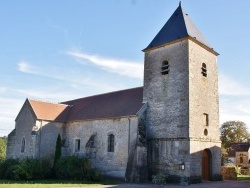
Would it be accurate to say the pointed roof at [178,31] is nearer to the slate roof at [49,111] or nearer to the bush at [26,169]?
the slate roof at [49,111]

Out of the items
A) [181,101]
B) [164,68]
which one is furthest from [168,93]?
[164,68]

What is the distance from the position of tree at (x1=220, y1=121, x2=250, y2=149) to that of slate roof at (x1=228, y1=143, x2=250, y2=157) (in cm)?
242

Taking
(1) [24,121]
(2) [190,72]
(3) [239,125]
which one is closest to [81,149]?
(1) [24,121]

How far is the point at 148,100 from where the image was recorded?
24.2 m

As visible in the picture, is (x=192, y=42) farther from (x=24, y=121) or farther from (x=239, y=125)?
(x=239, y=125)

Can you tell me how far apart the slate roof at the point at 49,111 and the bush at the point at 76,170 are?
7.70 m

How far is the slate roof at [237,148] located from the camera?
56219 millimetres

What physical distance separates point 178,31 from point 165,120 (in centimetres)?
756

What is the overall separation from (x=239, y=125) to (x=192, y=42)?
43.7 meters

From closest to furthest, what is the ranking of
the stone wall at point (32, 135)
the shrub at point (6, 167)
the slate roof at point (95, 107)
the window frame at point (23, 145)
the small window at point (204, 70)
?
the shrub at point (6, 167)
the small window at point (204, 70)
the slate roof at point (95, 107)
the stone wall at point (32, 135)
the window frame at point (23, 145)

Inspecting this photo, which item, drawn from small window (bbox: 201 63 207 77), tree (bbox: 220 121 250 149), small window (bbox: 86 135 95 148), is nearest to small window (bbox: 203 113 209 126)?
small window (bbox: 201 63 207 77)

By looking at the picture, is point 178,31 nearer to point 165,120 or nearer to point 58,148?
point 165,120

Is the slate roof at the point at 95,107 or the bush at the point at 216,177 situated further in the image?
the slate roof at the point at 95,107

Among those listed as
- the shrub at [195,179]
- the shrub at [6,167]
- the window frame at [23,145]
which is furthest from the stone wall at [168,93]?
the window frame at [23,145]
